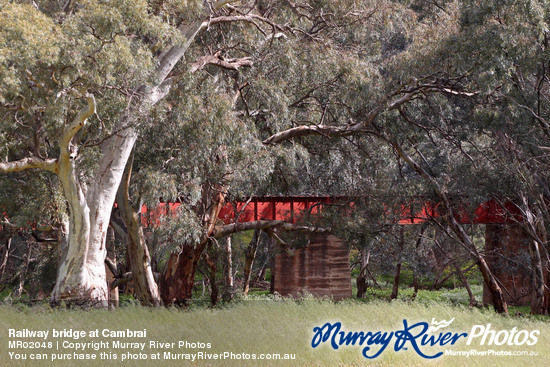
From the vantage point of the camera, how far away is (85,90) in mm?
12000

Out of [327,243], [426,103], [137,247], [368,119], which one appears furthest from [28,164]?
[426,103]

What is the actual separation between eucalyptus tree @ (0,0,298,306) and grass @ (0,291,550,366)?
1.81m

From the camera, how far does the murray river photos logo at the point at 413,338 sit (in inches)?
385

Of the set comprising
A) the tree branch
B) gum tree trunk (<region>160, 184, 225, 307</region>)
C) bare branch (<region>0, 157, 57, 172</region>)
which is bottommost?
gum tree trunk (<region>160, 184, 225, 307</region>)

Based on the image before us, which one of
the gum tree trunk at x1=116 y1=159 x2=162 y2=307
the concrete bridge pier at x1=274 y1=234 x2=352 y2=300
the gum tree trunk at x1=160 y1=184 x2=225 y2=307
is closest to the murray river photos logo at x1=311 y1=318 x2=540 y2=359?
the gum tree trunk at x1=116 y1=159 x2=162 y2=307

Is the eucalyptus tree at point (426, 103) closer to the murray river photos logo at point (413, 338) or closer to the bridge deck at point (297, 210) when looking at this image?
the bridge deck at point (297, 210)

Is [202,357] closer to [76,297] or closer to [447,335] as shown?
[447,335]

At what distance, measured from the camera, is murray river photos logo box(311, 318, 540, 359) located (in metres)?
9.77

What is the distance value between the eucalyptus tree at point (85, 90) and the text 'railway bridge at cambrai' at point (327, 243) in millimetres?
2499

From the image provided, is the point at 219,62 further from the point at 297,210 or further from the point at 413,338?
the point at 413,338

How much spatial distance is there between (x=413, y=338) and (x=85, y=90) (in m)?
6.79

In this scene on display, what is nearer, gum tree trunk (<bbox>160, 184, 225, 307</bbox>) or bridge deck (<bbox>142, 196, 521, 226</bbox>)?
gum tree trunk (<bbox>160, 184, 225, 307</bbox>)

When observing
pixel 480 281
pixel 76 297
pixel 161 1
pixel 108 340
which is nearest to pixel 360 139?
pixel 161 1

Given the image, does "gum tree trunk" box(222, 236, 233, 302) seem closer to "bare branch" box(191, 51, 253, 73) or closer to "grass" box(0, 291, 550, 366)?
"grass" box(0, 291, 550, 366)
